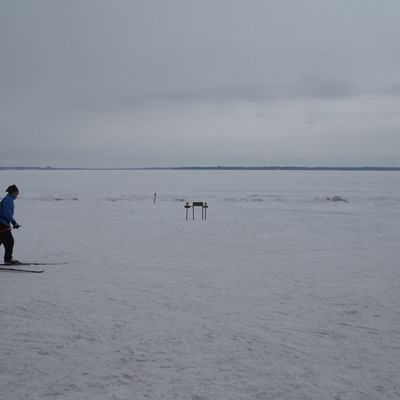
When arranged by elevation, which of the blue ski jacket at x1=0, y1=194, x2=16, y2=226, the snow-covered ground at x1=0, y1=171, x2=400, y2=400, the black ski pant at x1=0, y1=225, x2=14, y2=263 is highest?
the blue ski jacket at x1=0, y1=194, x2=16, y2=226

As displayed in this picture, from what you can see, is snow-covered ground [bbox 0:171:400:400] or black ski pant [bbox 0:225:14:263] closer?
snow-covered ground [bbox 0:171:400:400]

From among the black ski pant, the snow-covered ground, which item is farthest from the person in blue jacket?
the snow-covered ground

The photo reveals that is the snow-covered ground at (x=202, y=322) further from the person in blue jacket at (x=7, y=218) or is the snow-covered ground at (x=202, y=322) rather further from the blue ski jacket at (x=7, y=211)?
the blue ski jacket at (x=7, y=211)

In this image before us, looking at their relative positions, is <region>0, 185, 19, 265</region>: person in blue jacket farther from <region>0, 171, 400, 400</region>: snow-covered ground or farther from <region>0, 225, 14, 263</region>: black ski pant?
<region>0, 171, 400, 400</region>: snow-covered ground

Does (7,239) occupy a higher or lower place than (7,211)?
lower

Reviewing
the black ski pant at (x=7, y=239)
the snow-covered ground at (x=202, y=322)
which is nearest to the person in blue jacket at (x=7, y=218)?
the black ski pant at (x=7, y=239)

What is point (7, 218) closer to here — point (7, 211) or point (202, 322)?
point (7, 211)

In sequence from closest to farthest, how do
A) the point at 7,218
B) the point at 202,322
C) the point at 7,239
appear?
1. the point at 202,322
2. the point at 7,218
3. the point at 7,239

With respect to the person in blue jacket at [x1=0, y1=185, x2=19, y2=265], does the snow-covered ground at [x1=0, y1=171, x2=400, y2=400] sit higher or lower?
lower

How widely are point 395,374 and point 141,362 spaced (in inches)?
108

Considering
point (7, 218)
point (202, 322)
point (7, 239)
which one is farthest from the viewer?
point (7, 239)

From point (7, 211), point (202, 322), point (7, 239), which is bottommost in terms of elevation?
point (202, 322)

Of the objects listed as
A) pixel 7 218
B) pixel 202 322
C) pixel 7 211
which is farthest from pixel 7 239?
pixel 202 322

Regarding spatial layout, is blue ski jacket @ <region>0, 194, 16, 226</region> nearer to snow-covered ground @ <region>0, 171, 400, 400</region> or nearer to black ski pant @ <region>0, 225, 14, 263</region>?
black ski pant @ <region>0, 225, 14, 263</region>
